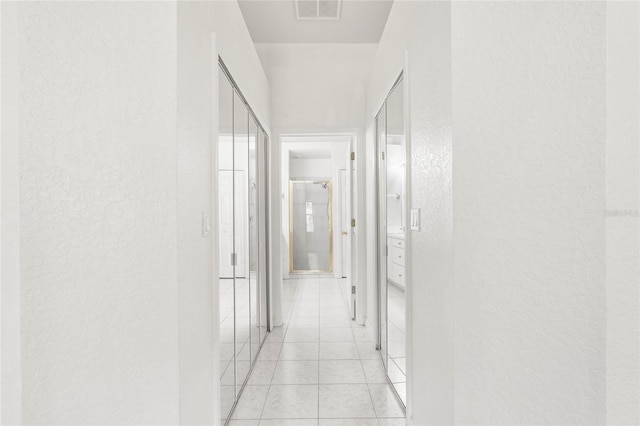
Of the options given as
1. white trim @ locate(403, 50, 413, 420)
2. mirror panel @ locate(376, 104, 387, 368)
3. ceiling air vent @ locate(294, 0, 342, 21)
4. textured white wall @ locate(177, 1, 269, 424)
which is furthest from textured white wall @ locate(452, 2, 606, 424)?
ceiling air vent @ locate(294, 0, 342, 21)

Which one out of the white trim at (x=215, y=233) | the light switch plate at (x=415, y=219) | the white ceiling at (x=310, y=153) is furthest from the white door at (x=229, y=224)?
the white ceiling at (x=310, y=153)

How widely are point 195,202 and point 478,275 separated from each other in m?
1.06

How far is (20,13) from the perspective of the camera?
0.99 metres

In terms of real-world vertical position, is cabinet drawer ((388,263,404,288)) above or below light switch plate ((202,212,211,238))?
below

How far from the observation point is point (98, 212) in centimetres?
112

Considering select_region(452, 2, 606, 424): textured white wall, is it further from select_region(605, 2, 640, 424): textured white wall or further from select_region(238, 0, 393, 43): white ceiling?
select_region(238, 0, 393, 43): white ceiling

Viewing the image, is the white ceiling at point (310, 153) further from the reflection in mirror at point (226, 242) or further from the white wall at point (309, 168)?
the reflection in mirror at point (226, 242)

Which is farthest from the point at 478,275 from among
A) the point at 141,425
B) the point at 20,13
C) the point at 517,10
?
the point at 20,13

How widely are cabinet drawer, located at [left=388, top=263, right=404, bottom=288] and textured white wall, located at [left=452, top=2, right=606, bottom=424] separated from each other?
772mm

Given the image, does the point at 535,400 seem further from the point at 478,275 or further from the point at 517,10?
the point at 517,10

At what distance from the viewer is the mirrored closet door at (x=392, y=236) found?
195cm

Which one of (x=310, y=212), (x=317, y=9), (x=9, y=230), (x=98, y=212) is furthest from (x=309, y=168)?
(x=9, y=230)

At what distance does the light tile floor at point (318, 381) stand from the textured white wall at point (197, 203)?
525 millimetres

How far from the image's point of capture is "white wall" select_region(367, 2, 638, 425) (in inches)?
28.1
